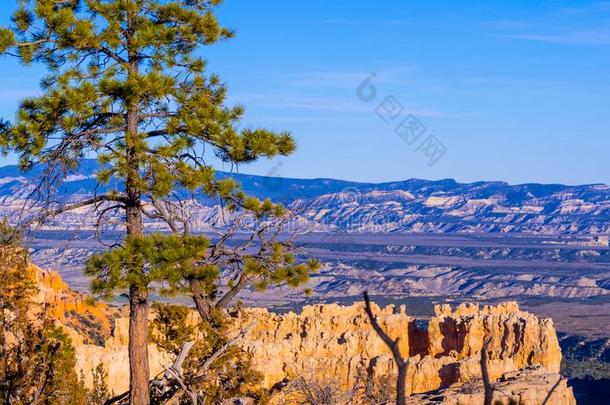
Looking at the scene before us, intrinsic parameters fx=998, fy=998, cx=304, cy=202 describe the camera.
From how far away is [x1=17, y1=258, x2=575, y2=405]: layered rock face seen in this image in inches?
1533

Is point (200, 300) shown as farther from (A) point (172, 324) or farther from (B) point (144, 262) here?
→ (A) point (172, 324)

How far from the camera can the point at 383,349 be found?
168 feet

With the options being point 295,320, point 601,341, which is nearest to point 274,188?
point 601,341

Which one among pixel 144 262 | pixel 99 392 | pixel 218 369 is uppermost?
pixel 144 262

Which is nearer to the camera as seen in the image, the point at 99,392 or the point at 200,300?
the point at 200,300

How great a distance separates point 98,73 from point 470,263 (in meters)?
149

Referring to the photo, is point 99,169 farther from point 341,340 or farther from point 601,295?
point 601,295

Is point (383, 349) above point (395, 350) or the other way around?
the other way around

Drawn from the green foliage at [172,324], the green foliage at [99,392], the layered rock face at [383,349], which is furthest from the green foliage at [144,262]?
the layered rock face at [383,349]

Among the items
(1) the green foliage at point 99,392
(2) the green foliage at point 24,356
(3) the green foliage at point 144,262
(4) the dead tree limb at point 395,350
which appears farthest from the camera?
(1) the green foliage at point 99,392

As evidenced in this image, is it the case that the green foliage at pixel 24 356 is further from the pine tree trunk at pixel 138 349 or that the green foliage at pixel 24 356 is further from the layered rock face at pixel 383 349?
the layered rock face at pixel 383 349

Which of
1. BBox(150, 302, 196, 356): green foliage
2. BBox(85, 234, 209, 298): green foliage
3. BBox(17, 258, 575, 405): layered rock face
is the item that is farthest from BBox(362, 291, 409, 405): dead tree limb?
BBox(17, 258, 575, 405): layered rock face

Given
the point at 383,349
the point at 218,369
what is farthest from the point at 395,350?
the point at 383,349

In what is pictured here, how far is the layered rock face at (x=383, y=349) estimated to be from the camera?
3894 centimetres
